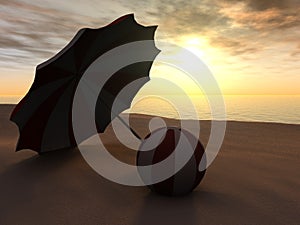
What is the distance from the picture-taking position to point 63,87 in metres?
3.19

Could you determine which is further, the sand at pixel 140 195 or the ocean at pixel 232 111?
the ocean at pixel 232 111

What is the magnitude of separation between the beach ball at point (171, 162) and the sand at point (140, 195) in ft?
0.48

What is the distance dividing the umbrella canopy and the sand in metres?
0.50

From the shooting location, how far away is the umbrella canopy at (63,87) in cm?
283

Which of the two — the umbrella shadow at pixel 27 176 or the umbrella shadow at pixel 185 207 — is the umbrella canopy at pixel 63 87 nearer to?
the umbrella shadow at pixel 27 176

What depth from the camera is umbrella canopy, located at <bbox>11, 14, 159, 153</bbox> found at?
283 cm

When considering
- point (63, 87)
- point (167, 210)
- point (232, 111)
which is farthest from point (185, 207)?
point (232, 111)

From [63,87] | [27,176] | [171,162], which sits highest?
[63,87]

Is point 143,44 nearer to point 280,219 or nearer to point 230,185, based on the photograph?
point 230,185

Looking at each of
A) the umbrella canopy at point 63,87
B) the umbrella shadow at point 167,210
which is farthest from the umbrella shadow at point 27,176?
the umbrella shadow at point 167,210

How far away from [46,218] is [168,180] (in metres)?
1.20

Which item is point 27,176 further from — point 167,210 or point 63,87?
point 167,210

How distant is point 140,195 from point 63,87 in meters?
1.61

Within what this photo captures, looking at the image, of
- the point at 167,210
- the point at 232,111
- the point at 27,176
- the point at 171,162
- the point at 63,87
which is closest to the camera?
the point at 167,210
